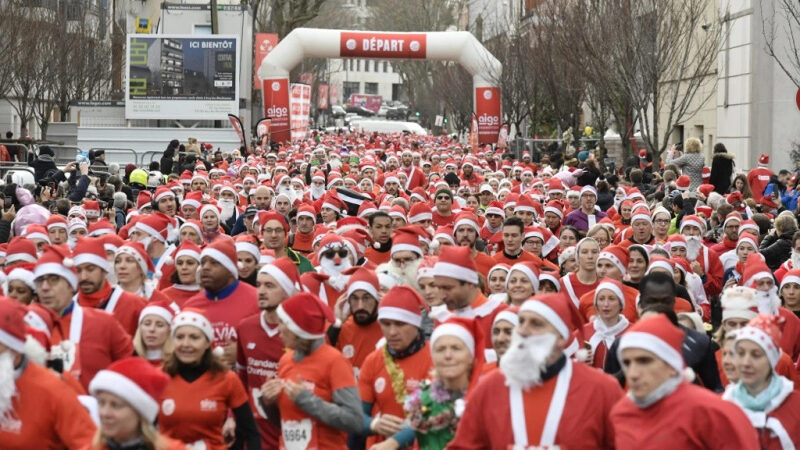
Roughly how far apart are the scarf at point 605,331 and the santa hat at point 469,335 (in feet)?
9.67

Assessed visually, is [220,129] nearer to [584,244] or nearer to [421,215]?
[421,215]

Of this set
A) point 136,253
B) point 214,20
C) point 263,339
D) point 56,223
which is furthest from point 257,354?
point 214,20

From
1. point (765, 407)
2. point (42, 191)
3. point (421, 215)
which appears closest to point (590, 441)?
point (765, 407)

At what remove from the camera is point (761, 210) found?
20.0 metres

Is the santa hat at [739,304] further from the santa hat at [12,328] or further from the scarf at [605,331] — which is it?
the santa hat at [12,328]

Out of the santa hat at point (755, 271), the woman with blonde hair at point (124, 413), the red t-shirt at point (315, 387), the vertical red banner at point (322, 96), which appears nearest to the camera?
the woman with blonde hair at point (124, 413)

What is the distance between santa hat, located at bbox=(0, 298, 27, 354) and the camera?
642 cm

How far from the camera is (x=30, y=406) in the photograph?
641 centimetres

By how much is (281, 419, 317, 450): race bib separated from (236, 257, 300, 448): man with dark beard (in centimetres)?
76

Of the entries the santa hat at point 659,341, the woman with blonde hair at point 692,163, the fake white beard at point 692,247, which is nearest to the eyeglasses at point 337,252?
the fake white beard at point 692,247

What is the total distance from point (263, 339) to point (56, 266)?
1.21 meters

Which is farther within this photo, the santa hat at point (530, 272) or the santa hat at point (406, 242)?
the santa hat at point (406, 242)

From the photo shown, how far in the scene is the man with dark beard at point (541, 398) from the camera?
19.5ft

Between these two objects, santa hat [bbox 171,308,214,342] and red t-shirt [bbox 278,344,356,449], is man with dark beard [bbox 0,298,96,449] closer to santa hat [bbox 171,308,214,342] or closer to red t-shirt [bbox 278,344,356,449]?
santa hat [bbox 171,308,214,342]
